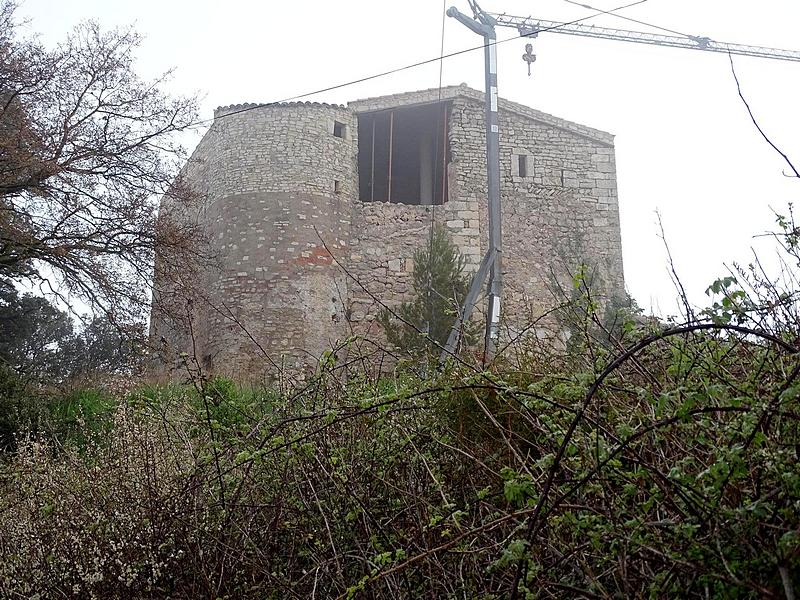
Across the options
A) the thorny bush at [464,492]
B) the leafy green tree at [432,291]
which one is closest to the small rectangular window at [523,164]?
the leafy green tree at [432,291]

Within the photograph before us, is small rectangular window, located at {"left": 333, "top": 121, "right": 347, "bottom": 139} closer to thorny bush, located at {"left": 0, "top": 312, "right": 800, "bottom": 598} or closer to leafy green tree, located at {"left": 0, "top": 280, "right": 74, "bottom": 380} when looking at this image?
leafy green tree, located at {"left": 0, "top": 280, "right": 74, "bottom": 380}

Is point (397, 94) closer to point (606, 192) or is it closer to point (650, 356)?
point (606, 192)

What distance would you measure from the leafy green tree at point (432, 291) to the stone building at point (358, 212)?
0.42m

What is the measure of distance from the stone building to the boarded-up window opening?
0.04 m

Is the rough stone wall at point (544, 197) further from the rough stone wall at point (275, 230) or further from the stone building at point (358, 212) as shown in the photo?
the rough stone wall at point (275, 230)

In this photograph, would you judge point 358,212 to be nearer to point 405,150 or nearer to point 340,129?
point 340,129

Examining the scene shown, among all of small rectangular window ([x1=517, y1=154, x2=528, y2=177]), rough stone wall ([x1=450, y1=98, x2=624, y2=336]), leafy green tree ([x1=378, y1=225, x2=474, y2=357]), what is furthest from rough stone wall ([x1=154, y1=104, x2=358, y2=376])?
small rectangular window ([x1=517, y1=154, x2=528, y2=177])

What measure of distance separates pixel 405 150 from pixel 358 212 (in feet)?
9.63

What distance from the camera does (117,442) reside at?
16.1ft

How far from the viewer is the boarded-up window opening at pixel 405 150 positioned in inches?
690

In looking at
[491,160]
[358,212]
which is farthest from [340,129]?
[491,160]

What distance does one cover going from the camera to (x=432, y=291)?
14.0m

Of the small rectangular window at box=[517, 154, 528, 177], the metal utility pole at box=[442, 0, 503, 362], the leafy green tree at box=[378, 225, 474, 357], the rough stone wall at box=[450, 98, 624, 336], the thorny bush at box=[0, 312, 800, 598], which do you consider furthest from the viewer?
the small rectangular window at box=[517, 154, 528, 177]

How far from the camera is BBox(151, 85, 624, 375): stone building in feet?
51.0
